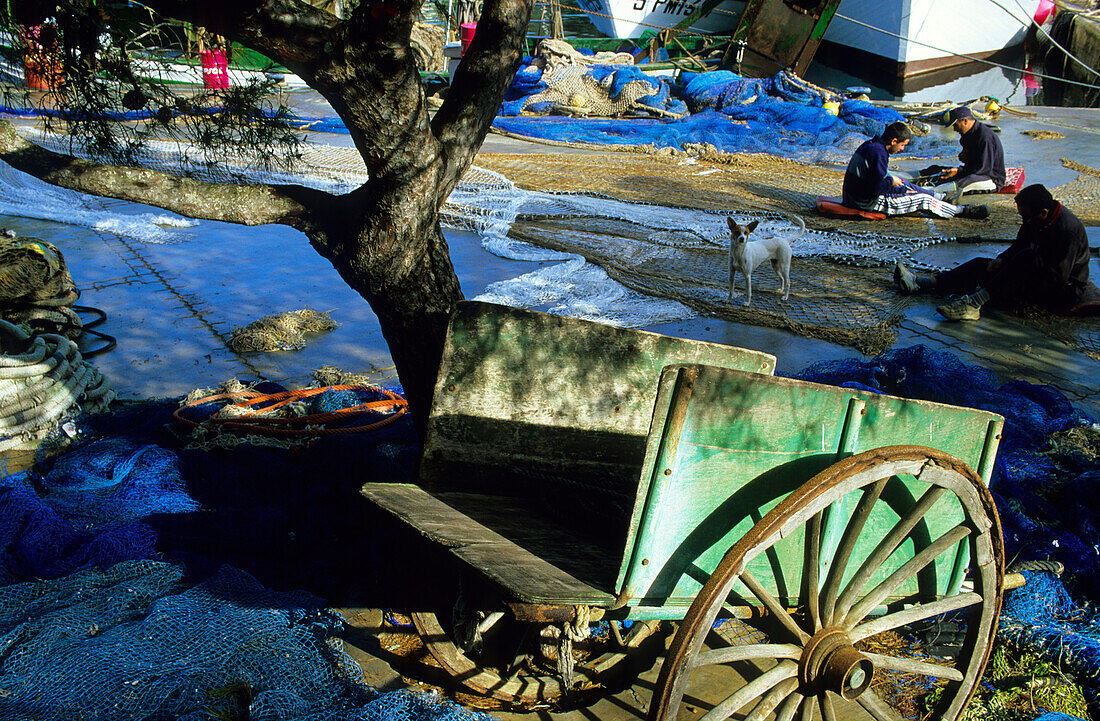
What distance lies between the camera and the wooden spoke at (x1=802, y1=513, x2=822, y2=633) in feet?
6.71

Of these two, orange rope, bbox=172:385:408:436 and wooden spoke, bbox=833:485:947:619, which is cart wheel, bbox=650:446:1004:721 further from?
orange rope, bbox=172:385:408:436

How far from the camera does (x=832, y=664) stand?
2064 millimetres

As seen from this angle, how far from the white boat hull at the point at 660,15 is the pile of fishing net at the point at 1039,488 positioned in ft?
73.3

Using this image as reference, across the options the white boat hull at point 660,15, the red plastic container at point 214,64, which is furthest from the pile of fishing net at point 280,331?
the white boat hull at point 660,15

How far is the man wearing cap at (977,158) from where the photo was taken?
31.6 ft

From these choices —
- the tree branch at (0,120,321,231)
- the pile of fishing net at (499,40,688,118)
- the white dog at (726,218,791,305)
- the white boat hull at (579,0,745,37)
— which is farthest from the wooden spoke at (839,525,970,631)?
the white boat hull at (579,0,745,37)

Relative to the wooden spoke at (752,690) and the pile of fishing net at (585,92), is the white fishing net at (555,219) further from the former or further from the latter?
the pile of fishing net at (585,92)

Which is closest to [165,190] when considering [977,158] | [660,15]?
[977,158]

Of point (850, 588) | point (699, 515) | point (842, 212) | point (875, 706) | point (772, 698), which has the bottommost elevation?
point (875, 706)

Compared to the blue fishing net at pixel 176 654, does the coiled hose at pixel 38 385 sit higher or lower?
higher

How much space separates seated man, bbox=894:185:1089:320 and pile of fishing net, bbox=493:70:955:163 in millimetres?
6811

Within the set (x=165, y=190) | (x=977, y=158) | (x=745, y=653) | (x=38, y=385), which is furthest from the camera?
(x=977, y=158)

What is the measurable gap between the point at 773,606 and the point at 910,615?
49cm

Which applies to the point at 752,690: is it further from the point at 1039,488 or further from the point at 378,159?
the point at 1039,488
